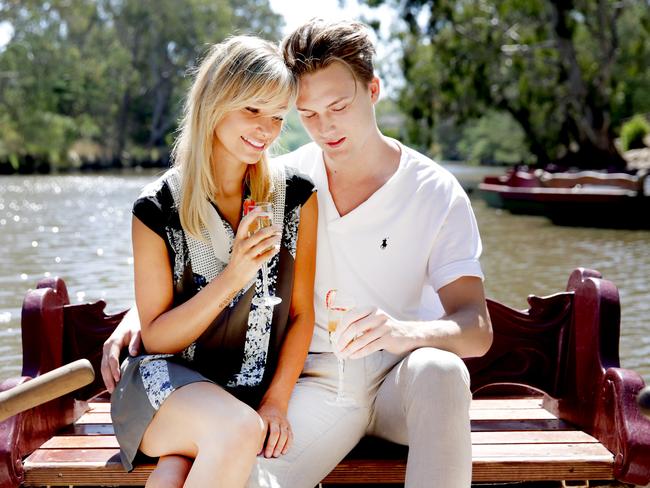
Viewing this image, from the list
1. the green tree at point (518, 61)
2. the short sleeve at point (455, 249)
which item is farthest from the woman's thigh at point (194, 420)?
the green tree at point (518, 61)

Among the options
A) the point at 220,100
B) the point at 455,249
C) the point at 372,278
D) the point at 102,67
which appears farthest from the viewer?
the point at 102,67

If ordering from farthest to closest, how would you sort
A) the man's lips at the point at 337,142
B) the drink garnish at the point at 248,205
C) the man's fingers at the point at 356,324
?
the man's lips at the point at 337,142, the drink garnish at the point at 248,205, the man's fingers at the point at 356,324

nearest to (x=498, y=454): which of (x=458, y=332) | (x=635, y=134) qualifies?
(x=458, y=332)

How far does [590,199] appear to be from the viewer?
55.5 feet

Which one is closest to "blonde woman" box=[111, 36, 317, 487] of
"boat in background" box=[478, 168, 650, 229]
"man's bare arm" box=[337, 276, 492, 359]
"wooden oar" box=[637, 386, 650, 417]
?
"man's bare arm" box=[337, 276, 492, 359]

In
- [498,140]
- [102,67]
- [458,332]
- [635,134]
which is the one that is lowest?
[498,140]

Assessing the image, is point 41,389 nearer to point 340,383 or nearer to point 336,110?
point 340,383

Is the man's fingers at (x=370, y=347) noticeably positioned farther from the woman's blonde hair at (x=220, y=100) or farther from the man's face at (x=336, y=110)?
the man's face at (x=336, y=110)

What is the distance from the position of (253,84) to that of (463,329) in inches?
39.4

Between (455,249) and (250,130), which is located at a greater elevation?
(250,130)

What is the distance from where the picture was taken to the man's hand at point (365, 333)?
8.29ft

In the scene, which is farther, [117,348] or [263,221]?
[117,348]

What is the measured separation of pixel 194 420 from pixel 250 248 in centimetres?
51

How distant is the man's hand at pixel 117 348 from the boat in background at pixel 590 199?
48.8 ft
